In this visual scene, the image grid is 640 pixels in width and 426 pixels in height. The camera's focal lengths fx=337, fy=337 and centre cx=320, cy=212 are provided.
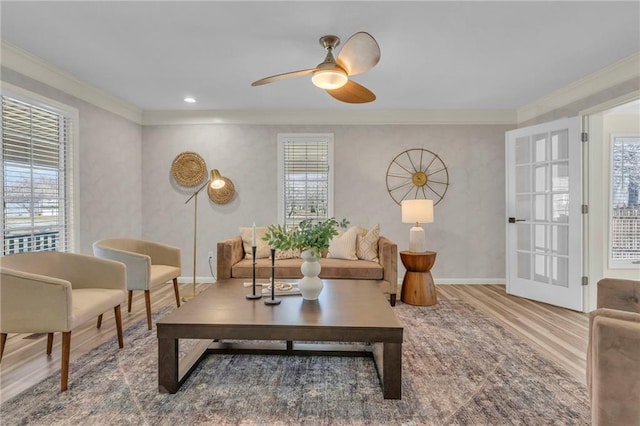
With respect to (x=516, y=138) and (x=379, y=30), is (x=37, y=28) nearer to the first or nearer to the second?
(x=379, y=30)

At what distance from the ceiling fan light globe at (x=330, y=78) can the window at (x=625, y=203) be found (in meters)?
4.10

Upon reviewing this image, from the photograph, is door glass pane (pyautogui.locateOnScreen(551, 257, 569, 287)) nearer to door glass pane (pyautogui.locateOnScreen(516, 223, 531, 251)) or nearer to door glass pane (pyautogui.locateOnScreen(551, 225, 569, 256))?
door glass pane (pyautogui.locateOnScreen(551, 225, 569, 256))

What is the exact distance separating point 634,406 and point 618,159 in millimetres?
4528

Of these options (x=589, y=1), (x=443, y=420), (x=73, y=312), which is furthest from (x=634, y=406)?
(x=73, y=312)

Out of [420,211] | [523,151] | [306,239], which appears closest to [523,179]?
[523,151]

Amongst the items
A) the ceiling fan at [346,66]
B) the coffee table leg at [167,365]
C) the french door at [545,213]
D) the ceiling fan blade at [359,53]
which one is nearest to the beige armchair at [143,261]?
the coffee table leg at [167,365]

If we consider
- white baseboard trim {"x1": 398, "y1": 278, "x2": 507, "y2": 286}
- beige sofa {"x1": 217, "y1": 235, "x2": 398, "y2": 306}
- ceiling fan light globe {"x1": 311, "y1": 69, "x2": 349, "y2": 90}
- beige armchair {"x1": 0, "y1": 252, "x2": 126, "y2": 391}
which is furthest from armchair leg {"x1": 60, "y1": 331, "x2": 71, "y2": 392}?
white baseboard trim {"x1": 398, "y1": 278, "x2": 507, "y2": 286}

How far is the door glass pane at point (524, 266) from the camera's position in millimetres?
4027

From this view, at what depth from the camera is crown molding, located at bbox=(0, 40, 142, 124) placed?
9.04ft

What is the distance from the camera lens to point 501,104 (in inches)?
168

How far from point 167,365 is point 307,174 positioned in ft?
10.5

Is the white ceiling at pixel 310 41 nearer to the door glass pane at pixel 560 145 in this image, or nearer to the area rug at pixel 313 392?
the door glass pane at pixel 560 145

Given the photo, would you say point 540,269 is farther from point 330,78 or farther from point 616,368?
point 330,78

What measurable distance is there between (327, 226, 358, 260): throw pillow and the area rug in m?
1.45
